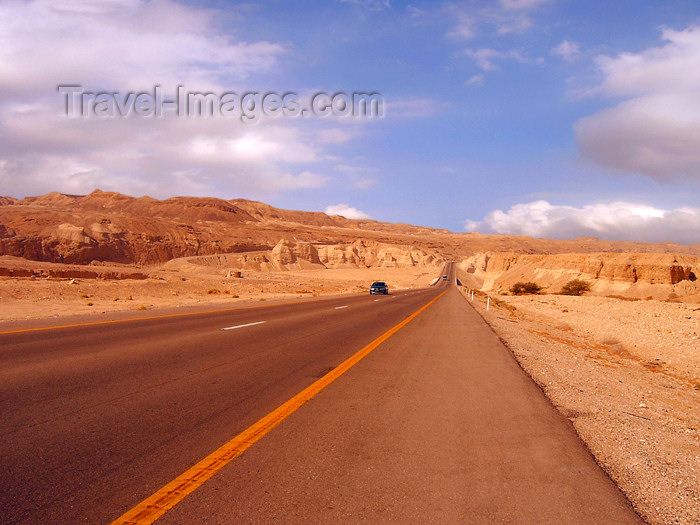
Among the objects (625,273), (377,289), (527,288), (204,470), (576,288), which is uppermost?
(204,470)

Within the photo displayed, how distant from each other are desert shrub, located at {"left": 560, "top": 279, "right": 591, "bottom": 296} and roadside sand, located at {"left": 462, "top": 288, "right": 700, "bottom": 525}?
3061 cm

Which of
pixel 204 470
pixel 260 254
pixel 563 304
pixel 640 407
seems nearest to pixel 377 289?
pixel 563 304

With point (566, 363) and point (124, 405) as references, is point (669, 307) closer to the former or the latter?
point (566, 363)

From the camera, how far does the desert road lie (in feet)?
11.3

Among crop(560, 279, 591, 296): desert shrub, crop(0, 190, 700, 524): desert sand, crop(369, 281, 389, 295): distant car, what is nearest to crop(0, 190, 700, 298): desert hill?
crop(0, 190, 700, 524): desert sand

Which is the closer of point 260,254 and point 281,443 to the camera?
point 281,443

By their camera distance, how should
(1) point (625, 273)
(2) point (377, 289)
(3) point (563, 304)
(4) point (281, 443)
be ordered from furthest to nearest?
(1) point (625, 273) → (2) point (377, 289) → (3) point (563, 304) → (4) point (281, 443)

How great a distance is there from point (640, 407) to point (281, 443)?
235 inches

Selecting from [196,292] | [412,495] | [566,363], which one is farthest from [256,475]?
[196,292]

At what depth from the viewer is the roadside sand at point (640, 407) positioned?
4125mm

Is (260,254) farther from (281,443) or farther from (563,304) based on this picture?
(281,443)

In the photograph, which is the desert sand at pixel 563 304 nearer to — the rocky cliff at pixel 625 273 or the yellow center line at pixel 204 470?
the rocky cliff at pixel 625 273

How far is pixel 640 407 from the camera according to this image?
7500mm

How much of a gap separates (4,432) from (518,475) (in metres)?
4.83
